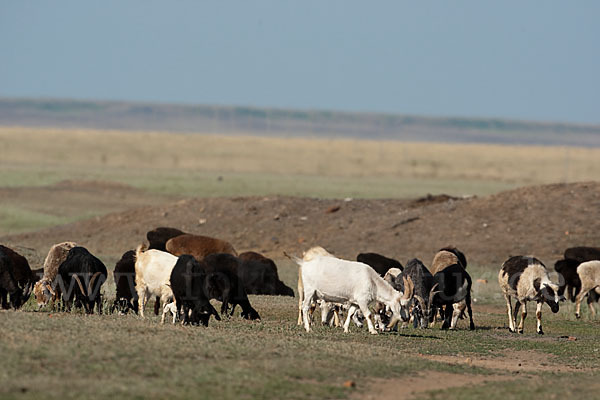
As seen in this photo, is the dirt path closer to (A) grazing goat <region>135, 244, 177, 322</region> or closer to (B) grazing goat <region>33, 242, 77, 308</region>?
(A) grazing goat <region>135, 244, 177, 322</region>

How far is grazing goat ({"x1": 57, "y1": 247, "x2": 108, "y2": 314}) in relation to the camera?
1741 centimetres

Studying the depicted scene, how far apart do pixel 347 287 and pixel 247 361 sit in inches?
163

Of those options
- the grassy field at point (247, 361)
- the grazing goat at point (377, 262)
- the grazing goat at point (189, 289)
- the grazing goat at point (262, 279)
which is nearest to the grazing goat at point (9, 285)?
the grassy field at point (247, 361)

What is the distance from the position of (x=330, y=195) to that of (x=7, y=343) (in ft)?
158

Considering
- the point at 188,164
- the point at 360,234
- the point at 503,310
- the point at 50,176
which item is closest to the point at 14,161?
the point at 188,164

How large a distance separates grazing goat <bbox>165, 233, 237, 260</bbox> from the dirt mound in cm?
797

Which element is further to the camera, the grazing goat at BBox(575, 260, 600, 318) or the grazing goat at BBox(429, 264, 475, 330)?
the grazing goat at BBox(575, 260, 600, 318)

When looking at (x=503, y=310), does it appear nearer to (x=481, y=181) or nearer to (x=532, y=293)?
(x=532, y=293)

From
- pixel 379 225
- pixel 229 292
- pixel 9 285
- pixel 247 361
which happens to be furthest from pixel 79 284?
pixel 379 225

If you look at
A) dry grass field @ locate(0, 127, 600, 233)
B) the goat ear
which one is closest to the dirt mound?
dry grass field @ locate(0, 127, 600, 233)

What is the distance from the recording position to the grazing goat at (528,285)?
1892cm

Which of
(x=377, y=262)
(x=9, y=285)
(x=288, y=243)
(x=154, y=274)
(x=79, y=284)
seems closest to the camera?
(x=154, y=274)

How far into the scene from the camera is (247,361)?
42.2ft

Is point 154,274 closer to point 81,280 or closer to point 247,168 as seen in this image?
point 81,280
